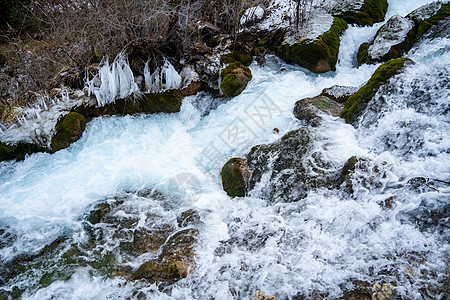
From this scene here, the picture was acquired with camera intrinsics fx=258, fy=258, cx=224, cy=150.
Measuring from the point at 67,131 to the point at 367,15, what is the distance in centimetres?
1003

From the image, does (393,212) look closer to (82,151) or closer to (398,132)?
(398,132)

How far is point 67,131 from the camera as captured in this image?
5.70 m

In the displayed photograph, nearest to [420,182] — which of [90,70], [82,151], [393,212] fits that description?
[393,212]

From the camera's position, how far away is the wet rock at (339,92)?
6.11 m

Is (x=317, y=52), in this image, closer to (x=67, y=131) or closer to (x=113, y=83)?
(x=113, y=83)

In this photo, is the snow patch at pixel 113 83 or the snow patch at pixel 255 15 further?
the snow patch at pixel 255 15

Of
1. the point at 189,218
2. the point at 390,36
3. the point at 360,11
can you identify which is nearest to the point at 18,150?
the point at 189,218

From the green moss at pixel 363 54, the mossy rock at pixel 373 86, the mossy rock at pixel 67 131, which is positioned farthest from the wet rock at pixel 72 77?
the green moss at pixel 363 54

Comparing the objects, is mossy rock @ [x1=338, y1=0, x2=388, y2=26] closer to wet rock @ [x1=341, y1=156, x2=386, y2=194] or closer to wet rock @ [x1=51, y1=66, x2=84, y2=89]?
wet rock @ [x1=341, y1=156, x2=386, y2=194]

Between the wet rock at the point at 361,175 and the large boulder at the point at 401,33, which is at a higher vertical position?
the large boulder at the point at 401,33

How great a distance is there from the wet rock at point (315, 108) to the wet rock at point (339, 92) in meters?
0.19

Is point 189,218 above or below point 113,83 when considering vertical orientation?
below

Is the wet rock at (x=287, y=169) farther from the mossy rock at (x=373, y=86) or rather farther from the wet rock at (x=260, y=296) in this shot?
the wet rock at (x=260, y=296)

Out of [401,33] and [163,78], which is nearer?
[163,78]
